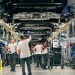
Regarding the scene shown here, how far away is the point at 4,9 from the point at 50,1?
265 cm

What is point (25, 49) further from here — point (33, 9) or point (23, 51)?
point (33, 9)

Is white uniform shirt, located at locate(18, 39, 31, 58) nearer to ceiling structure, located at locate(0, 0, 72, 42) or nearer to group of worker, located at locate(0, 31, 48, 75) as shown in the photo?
group of worker, located at locate(0, 31, 48, 75)

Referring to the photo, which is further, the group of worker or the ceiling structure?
the ceiling structure

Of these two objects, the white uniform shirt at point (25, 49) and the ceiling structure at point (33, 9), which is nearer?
the white uniform shirt at point (25, 49)

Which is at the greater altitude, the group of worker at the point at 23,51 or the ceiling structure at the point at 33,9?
the ceiling structure at the point at 33,9

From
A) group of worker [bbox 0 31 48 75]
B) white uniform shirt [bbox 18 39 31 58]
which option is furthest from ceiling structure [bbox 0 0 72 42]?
white uniform shirt [bbox 18 39 31 58]

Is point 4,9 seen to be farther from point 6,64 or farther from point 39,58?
point 6,64

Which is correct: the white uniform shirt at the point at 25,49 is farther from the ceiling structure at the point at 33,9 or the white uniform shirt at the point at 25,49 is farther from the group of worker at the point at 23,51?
the ceiling structure at the point at 33,9

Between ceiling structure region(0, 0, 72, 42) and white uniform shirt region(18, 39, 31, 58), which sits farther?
ceiling structure region(0, 0, 72, 42)

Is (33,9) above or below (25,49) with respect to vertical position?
above

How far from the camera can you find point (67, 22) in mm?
18391

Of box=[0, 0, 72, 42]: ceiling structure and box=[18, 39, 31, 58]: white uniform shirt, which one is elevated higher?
box=[0, 0, 72, 42]: ceiling structure

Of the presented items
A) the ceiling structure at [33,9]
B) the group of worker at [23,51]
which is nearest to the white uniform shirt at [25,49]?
the group of worker at [23,51]

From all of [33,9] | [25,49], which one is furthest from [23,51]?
[33,9]
